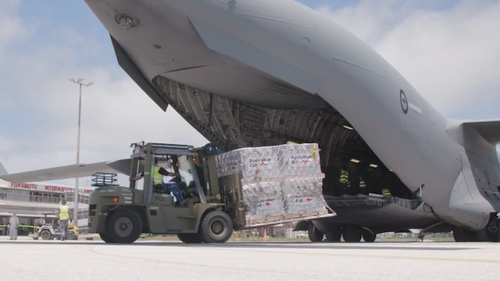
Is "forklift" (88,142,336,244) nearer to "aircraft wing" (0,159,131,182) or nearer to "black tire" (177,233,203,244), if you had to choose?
"black tire" (177,233,203,244)

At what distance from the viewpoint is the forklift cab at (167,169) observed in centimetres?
1138

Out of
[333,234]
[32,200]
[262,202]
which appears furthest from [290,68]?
[32,200]

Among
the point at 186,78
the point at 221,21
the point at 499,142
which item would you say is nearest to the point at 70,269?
the point at 221,21

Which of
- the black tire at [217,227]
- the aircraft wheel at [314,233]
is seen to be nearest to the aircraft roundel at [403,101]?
the black tire at [217,227]

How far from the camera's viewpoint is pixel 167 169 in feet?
39.4

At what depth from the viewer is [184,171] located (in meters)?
12.1

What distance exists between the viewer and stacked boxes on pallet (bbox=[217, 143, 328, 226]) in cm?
1154

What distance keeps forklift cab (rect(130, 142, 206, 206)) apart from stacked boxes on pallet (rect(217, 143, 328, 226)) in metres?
0.77

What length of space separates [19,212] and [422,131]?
46726 mm

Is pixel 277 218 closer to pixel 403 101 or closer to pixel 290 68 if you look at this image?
pixel 290 68

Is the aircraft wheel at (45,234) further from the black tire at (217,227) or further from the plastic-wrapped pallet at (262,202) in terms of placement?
the plastic-wrapped pallet at (262,202)

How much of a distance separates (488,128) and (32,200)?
49018mm

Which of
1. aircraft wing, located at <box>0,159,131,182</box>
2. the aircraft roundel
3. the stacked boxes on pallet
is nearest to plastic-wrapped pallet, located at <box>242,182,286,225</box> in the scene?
the stacked boxes on pallet

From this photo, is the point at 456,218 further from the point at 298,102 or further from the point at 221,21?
the point at 221,21
